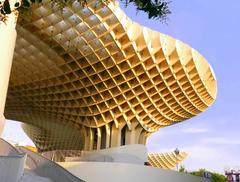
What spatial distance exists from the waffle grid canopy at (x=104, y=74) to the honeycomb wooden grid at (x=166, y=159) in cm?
1677

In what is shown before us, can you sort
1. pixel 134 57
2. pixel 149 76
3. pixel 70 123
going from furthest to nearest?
pixel 70 123 < pixel 149 76 < pixel 134 57

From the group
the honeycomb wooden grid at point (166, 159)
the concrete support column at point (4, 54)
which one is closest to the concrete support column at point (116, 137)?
the honeycomb wooden grid at point (166, 159)

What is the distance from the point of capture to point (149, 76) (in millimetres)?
32344

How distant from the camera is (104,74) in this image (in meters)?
32.2

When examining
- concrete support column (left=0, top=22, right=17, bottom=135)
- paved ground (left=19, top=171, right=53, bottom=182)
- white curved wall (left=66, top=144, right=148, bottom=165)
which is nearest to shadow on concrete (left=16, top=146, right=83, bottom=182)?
paved ground (left=19, top=171, right=53, bottom=182)

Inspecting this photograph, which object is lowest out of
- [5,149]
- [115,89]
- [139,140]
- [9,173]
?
[9,173]

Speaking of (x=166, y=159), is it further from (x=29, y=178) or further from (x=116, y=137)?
(x=29, y=178)

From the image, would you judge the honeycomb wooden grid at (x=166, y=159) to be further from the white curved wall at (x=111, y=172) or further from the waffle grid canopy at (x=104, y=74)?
the white curved wall at (x=111, y=172)

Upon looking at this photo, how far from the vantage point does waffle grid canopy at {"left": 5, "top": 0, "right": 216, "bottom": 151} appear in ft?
87.4

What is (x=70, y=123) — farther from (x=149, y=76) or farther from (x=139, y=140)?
(x=149, y=76)

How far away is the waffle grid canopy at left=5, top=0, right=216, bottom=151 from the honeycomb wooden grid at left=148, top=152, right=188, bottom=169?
660 inches

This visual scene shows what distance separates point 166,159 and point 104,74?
1285 inches

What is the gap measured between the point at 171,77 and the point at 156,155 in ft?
94.3

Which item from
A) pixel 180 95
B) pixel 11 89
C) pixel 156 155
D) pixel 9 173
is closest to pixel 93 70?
pixel 180 95
